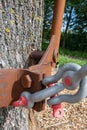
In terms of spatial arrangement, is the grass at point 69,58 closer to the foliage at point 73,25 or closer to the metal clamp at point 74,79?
the foliage at point 73,25

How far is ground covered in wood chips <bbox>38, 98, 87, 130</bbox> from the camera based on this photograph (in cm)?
242

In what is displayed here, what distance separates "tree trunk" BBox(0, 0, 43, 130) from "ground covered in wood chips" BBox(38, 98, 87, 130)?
886mm

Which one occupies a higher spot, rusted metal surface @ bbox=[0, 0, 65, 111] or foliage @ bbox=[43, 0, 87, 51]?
rusted metal surface @ bbox=[0, 0, 65, 111]

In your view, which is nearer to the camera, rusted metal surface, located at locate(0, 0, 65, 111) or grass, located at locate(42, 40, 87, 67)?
rusted metal surface, located at locate(0, 0, 65, 111)

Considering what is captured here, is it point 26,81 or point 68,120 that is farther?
point 68,120

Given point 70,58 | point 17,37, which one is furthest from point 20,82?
point 70,58

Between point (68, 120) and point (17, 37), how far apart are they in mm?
1503

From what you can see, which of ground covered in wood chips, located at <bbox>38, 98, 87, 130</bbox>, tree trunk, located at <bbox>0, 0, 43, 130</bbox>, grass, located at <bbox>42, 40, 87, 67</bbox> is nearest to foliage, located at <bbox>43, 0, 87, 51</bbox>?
grass, located at <bbox>42, 40, 87, 67</bbox>

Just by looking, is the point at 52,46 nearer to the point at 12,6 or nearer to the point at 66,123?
the point at 12,6

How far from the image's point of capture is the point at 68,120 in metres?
2.61

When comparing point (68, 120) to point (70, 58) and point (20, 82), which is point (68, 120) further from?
point (70, 58)

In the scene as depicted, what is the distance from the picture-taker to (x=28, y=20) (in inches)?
51.2

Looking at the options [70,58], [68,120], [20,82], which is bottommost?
[70,58]

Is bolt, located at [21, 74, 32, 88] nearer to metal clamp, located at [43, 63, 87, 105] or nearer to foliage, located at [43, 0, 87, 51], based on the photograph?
metal clamp, located at [43, 63, 87, 105]
